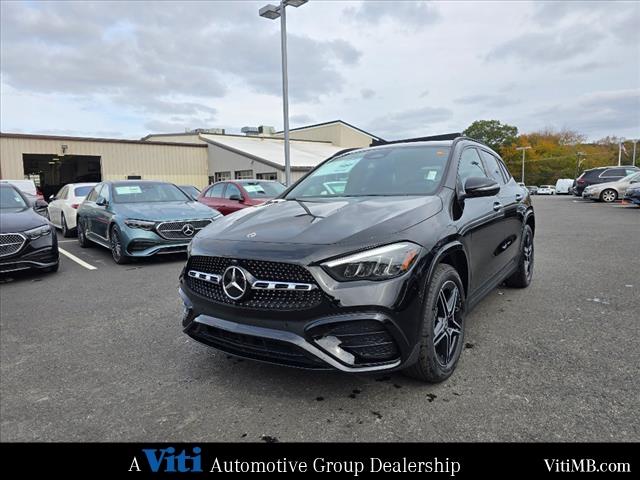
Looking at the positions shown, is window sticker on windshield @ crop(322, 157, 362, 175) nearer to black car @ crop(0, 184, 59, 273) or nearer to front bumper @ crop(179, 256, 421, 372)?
front bumper @ crop(179, 256, 421, 372)

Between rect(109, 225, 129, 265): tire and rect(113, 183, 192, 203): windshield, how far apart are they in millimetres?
794

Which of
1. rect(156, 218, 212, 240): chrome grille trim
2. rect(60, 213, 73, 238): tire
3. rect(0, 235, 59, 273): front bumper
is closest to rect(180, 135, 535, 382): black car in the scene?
rect(156, 218, 212, 240): chrome grille trim

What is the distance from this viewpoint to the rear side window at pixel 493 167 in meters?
4.27

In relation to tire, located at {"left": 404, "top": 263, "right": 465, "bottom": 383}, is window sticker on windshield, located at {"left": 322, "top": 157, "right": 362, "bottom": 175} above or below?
above

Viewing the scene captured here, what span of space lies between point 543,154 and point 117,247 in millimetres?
82054

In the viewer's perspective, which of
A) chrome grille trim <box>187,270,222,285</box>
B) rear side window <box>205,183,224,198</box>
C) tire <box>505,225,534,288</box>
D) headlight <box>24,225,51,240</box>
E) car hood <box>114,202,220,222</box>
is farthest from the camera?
rear side window <box>205,183,224,198</box>

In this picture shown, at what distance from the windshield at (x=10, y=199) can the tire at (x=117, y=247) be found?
1405 millimetres

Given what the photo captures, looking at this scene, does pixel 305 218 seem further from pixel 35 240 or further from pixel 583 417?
pixel 35 240

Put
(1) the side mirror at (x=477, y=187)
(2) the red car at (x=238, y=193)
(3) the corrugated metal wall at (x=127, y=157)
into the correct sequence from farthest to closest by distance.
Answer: (3) the corrugated metal wall at (x=127, y=157) → (2) the red car at (x=238, y=193) → (1) the side mirror at (x=477, y=187)

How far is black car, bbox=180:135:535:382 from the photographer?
2299 mm

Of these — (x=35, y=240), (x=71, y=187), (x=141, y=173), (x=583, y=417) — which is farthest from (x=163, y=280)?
(x=141, y=173)

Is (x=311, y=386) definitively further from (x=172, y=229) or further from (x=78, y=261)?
(x=78, y=261)

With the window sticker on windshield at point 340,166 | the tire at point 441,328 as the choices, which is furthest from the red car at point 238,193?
the tire at point 441,328
